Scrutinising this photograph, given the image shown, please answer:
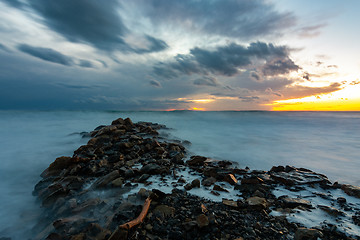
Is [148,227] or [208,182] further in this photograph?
[208,182]

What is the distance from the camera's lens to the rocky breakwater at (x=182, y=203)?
264 cm

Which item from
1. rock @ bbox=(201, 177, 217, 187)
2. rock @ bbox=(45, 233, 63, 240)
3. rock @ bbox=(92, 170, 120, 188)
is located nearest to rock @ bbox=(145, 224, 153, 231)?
rock @ bbox=(45, 233, 63, 240)

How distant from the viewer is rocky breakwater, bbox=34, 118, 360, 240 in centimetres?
264

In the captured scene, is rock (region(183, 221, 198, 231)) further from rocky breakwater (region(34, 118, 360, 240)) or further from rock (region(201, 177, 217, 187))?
rock (region(201, 177, 217, 187))

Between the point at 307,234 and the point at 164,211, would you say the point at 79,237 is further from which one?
the point at 307,234

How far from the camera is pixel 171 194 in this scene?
3.75 meters

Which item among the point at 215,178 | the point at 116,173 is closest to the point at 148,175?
the point at 116,173

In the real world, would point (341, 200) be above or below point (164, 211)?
below

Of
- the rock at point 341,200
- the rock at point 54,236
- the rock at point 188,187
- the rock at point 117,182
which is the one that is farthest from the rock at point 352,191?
the rock at point 54,236

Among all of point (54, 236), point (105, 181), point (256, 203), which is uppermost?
point (256, 203)

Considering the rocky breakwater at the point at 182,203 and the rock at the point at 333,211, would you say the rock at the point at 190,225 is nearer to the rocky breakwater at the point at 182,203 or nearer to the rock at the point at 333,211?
the rocky breakwater at the point at 182,203

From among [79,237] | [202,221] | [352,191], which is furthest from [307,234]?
[79,237]

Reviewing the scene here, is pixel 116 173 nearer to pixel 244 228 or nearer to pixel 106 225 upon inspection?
pixel 106 225

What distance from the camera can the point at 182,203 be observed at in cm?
338
